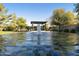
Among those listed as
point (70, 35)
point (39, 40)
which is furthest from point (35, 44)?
point (70, 35)

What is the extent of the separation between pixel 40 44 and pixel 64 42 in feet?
1.09

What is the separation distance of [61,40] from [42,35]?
10.8 inches

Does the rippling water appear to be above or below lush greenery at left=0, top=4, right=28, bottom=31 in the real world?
below

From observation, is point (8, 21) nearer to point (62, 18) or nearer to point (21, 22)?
point (21, 22)

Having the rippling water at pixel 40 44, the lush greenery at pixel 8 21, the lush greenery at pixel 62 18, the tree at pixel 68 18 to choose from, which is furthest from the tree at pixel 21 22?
the tree at pixel 68 18

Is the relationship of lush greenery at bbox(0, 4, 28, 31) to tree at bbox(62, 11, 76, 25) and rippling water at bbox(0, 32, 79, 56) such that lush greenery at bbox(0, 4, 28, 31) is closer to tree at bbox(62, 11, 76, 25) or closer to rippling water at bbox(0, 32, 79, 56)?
rippling water at bbox(0, 32, 79, 56)

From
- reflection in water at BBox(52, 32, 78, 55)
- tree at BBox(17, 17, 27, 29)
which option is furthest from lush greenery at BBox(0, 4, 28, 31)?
reflection in water at BBox(52, 32, 78, 55)

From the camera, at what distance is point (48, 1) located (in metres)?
2.86

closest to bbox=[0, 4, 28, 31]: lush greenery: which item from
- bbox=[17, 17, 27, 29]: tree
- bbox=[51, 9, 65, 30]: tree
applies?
bbox=[17, 17, 27, 29]: tree

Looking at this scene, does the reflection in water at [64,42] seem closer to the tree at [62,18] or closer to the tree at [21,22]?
the tree at [62,18]

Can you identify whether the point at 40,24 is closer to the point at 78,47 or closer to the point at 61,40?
the point at 61,40

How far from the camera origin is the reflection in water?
284 cm

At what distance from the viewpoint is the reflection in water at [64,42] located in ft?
9.30

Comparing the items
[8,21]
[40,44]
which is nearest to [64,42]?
[40,44]
